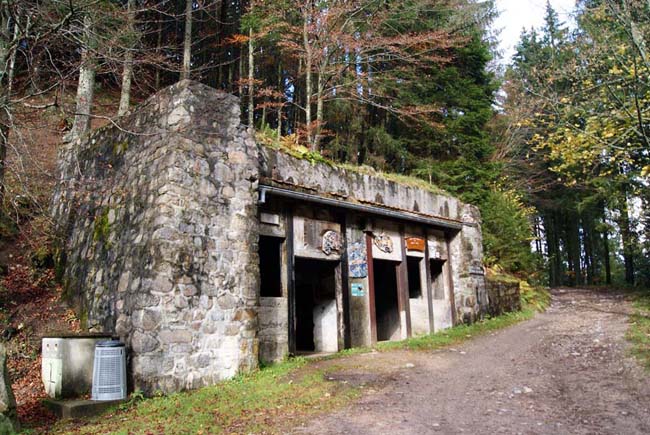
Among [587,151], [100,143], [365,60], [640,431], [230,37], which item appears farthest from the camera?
[230,37]

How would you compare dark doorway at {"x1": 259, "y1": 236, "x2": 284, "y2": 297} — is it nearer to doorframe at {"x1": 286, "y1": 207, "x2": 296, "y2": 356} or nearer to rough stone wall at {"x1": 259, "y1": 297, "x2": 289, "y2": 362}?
doorframe at {"x1": 286, "y1": 207, "x2": 296, "y2": 356}

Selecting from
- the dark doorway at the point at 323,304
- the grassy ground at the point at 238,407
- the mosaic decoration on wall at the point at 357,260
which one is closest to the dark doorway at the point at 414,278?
the mosaic decoration on wall at the point at 357,260

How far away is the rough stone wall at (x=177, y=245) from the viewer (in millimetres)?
7121

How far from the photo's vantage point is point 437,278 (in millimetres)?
14039

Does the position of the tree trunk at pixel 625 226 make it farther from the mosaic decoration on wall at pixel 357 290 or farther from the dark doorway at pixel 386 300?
the mosaic decoration on wall at pixel 357 290

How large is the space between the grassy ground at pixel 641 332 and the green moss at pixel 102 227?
874cm

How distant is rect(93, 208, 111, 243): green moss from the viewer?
27.8 ft

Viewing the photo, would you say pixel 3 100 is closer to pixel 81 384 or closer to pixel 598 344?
pixel 81 384

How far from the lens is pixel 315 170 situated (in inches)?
416

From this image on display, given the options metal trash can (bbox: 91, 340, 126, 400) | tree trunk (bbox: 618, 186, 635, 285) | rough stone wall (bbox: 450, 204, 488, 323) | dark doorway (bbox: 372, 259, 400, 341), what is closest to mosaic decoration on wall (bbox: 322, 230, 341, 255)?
dark doorway (bbox: 372, 259, 400, 341)

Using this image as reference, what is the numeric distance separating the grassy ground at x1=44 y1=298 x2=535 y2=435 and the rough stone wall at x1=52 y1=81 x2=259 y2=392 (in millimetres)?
465

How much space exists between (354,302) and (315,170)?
296 centimetres

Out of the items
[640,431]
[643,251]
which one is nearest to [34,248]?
[640,431]

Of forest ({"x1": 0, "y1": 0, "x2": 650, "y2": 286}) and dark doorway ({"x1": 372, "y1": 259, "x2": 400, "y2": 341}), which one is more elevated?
forest ({"x1": 0, "y1": 0, "x2": 650, "y2": 286})
